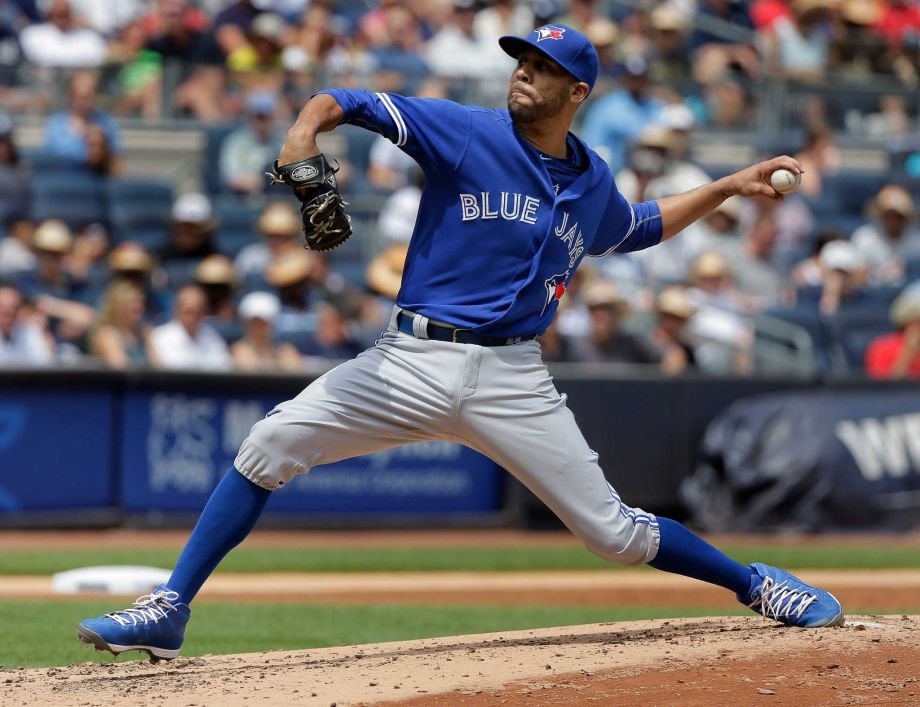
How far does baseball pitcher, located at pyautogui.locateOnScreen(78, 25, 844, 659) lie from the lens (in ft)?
14.6

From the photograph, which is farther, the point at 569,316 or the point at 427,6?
the point at 427,6

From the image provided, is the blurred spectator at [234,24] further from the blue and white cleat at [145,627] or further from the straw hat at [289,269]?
the blue and white cleat at [145,627]

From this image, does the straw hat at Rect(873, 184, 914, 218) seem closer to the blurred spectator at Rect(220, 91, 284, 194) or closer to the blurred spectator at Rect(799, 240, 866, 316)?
the blurred spectator at Rect(799, 240, 866, 316)

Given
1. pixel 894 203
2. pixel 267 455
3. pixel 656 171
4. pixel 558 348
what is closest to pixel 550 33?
pixel 267 455

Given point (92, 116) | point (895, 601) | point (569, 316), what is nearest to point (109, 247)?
point (92, 116)

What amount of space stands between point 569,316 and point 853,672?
272 inches

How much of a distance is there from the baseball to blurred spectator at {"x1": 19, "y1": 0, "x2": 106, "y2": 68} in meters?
8.70

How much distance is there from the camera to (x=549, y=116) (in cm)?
461

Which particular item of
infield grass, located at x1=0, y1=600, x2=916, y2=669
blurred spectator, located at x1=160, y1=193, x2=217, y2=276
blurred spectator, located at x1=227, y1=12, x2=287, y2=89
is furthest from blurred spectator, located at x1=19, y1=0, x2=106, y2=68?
infield grass, located at x1=0, y1=600, x2=916, y2=669

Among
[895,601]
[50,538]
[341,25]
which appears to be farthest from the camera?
[341,25]

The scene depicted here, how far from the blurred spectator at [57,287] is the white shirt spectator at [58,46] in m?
2.46

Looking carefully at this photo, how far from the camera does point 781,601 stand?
499cm

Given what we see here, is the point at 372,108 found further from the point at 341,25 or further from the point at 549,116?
the point at 341,25

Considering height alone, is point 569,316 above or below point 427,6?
below
